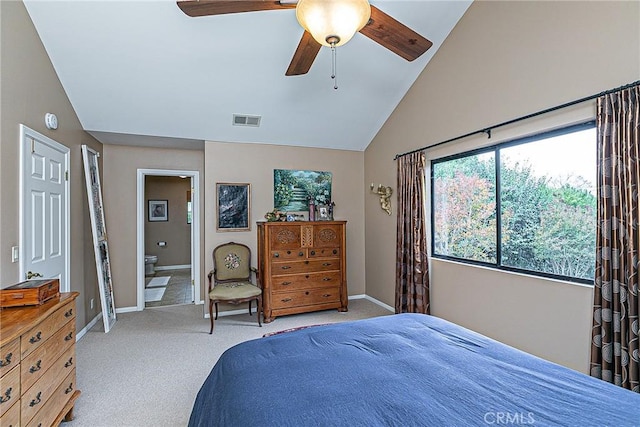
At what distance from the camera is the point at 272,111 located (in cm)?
419

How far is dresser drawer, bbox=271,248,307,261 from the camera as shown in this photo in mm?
4273

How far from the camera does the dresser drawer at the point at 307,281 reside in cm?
429

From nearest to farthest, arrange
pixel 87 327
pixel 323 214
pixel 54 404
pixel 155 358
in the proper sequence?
pixel 54 404 < pixel 155 358 < pixel 87 327 < pixel 323 214

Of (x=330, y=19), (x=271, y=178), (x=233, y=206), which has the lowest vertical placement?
(x=233, y=206)

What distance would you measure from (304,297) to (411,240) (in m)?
1.69

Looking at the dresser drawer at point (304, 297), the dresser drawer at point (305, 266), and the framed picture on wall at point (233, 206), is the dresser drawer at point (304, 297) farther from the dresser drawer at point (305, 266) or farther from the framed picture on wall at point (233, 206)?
the framed picture on wall at point (233, 206)

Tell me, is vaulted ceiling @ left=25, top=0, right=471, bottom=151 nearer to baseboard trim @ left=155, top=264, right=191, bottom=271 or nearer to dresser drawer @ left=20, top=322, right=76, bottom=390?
dresser drawer @ left=20, top=322, right=76, bottom=390

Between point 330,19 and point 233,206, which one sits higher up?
point 330,19

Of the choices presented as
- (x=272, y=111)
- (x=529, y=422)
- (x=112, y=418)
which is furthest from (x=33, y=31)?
(x=529, y=422)

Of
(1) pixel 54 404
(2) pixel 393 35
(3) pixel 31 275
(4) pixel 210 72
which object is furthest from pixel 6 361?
(4) pixel 210 72

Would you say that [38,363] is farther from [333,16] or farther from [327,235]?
[327,235]

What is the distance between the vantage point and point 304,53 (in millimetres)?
2287

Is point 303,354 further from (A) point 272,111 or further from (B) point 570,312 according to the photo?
(A) point 272,111

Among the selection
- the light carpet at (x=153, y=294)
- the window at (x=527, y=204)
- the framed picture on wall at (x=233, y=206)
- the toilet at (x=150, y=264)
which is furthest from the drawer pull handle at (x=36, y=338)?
the toilet at (x=150, y=264)
